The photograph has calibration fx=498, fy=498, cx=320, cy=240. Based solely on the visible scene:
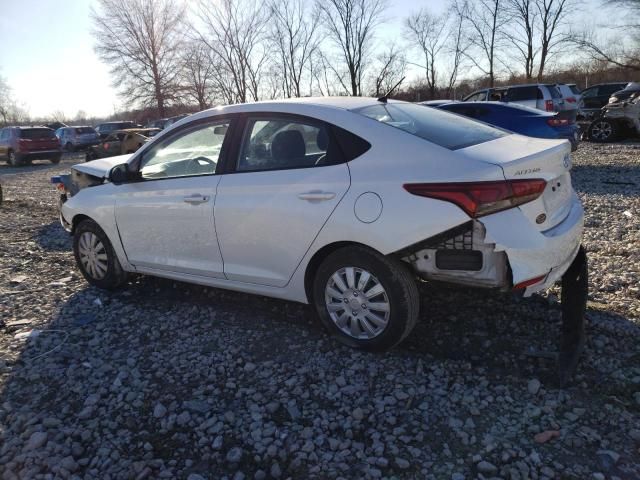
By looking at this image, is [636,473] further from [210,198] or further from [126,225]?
[126,225]

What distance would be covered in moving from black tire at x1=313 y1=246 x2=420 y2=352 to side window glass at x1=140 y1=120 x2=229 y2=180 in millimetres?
1281

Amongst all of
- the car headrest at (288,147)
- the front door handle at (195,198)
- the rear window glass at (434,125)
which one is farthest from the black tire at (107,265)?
the rear window glass at (434,125)

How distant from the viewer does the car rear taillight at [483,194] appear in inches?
108

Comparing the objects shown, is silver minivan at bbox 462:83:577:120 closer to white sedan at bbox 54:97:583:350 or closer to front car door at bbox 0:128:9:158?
white sedan at bbox 54:97:583:350

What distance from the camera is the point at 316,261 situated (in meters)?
3.40

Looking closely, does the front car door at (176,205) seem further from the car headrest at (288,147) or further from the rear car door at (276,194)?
the car headrest at (288,147)

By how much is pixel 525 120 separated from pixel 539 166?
748cm

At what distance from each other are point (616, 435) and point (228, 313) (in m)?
2.82

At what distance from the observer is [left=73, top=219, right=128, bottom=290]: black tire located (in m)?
4.69

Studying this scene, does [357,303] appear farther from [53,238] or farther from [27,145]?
[27,145]

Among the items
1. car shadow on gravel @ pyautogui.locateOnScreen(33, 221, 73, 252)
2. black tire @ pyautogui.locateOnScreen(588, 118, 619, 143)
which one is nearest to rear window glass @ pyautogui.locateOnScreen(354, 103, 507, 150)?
car shadow on gravel @ pyautogui.locateOnScreen(33, 221, 73, 252)

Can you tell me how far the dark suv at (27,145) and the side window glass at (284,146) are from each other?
22.4 meters

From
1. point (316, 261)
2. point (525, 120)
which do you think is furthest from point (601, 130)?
point (316, 261)

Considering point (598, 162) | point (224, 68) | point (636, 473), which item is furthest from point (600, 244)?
point (224, 68)
